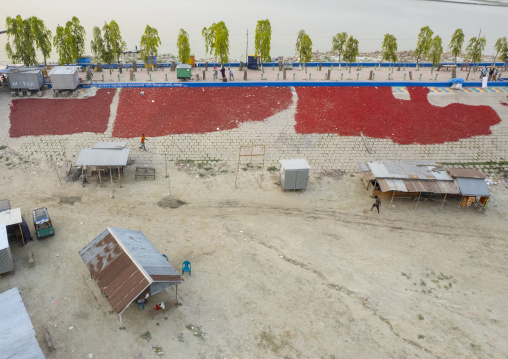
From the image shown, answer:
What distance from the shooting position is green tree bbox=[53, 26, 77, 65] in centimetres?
3597

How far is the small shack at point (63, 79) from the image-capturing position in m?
32.4

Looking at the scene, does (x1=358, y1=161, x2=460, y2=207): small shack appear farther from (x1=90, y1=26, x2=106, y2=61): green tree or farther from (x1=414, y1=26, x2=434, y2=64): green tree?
(x1=90, y1=26, x2=106, y2=61): green tree

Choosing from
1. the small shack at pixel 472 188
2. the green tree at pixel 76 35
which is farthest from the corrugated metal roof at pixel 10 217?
the small shack at pixel 472 188

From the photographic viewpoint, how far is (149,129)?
30891mm

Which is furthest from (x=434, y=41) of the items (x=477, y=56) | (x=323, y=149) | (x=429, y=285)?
(x=429, y=285)

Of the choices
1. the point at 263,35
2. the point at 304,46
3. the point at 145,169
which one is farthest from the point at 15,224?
the point at 304,46

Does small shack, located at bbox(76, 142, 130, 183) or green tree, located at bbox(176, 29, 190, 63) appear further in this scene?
green tree, located at bbox(176, 29, 190, 63)

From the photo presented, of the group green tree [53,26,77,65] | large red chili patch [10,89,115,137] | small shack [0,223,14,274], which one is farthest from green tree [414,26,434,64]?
small shack [0,223,14,274]

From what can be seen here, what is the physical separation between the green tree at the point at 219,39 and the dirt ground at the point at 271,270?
585 inches

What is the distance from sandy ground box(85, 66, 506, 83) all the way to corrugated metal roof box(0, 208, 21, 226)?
62.8 feet

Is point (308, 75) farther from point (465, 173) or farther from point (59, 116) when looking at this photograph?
point (59, 116)

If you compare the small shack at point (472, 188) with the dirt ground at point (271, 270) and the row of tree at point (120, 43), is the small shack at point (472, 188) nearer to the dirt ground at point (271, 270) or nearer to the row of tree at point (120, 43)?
the dirt ground at point (271, 270)

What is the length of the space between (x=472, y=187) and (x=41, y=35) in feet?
126

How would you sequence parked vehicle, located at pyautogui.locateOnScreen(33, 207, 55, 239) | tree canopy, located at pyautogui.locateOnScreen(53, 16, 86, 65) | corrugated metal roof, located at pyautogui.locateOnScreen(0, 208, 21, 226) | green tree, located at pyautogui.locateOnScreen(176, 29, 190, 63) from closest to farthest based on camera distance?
corrugated metal roof, located at pyautogui.locateOnScreen(0, 208, 21, 226)
parked vehicle, located at pyautogui.locateOnScreen(33, 207, 55, 239)
tree canopy, located at pyautogui.locateOnScreen(53, 16, 86, 65)
green tree, located at pyautogui.locateOnScreen(176, 29, 190, 63)
